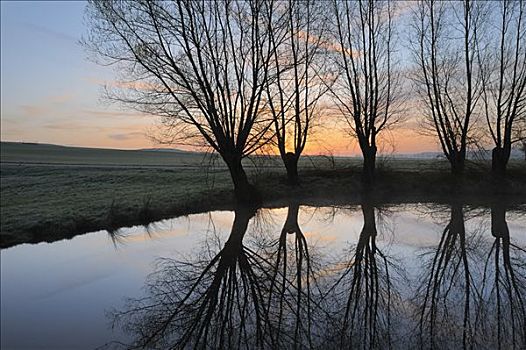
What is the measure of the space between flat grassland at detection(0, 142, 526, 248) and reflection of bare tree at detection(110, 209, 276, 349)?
12.1 ft

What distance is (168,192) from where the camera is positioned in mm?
16672

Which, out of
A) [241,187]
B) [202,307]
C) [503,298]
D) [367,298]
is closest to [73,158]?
[241,187]

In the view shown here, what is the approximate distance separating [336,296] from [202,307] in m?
2.07

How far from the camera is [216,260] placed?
328 inches

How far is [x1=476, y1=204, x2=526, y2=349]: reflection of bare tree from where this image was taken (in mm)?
4535

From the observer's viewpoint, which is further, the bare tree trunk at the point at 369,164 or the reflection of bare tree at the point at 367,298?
the bare tree trunk at the point at 369,164

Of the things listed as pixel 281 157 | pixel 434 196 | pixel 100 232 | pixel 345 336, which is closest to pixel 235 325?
pixel 345 336

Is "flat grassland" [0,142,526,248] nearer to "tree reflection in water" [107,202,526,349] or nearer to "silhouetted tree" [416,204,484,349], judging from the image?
"tree reflection in water" [107,202,526,349]

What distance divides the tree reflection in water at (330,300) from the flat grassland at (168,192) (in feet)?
12.0

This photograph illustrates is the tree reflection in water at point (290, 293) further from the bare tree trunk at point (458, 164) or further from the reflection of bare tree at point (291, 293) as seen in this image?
the bare tree trunk at point (458, 164)

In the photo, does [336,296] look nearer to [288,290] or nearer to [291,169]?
[288,290]

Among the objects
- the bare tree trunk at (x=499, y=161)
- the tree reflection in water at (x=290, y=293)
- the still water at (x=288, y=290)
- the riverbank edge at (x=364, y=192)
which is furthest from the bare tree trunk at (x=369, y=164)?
the tree reflection in water at (x=290, y=293)

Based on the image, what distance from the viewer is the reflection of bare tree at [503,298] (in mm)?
4535

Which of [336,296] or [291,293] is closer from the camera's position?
[336,296]
